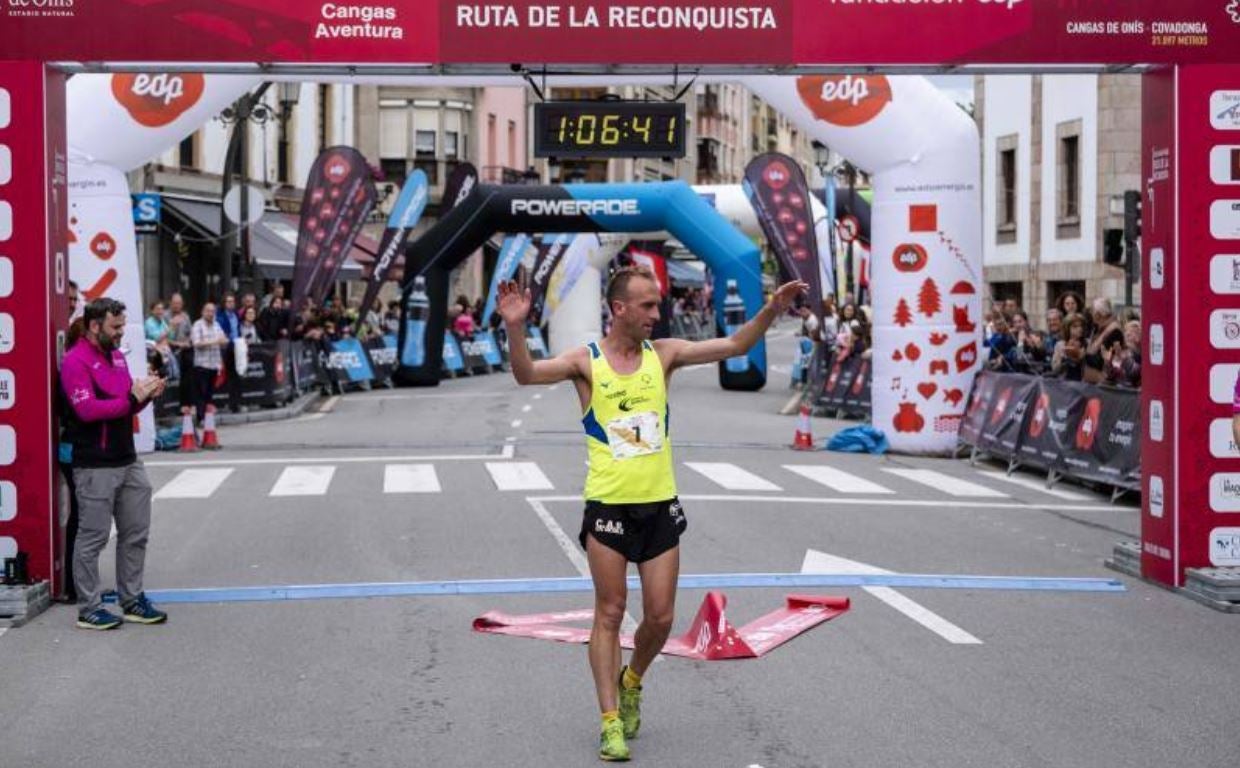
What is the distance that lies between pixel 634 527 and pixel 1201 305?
18.0 ft

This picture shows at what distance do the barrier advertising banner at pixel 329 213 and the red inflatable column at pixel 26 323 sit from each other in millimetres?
22066

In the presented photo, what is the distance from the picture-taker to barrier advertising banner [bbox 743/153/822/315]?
3027 cm

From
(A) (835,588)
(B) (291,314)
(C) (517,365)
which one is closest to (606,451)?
(C) (517,365)

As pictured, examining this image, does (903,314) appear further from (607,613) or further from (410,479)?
(607,613)

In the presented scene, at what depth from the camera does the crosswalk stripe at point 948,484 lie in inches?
702

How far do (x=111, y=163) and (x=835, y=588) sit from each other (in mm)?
11644

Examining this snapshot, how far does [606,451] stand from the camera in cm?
729

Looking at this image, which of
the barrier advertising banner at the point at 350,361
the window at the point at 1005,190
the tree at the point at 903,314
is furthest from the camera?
the window at the point at 1005,190

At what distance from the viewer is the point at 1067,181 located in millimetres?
38438

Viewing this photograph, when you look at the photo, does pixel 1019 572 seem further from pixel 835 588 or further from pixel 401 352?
pixel 401 352

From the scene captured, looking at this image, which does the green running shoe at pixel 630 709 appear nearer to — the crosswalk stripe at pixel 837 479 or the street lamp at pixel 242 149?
the crosswalk stripe at pixel 837 479

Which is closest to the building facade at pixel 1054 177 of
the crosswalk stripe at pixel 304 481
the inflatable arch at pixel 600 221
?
the inflatable arch at pixel 600 221

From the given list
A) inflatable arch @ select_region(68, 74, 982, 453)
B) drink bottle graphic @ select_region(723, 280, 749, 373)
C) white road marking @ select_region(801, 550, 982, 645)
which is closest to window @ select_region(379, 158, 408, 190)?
drink bottle graphic @ select_region(723, 280, 749, 373)

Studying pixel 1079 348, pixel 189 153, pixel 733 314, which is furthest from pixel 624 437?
pixel 189 153
